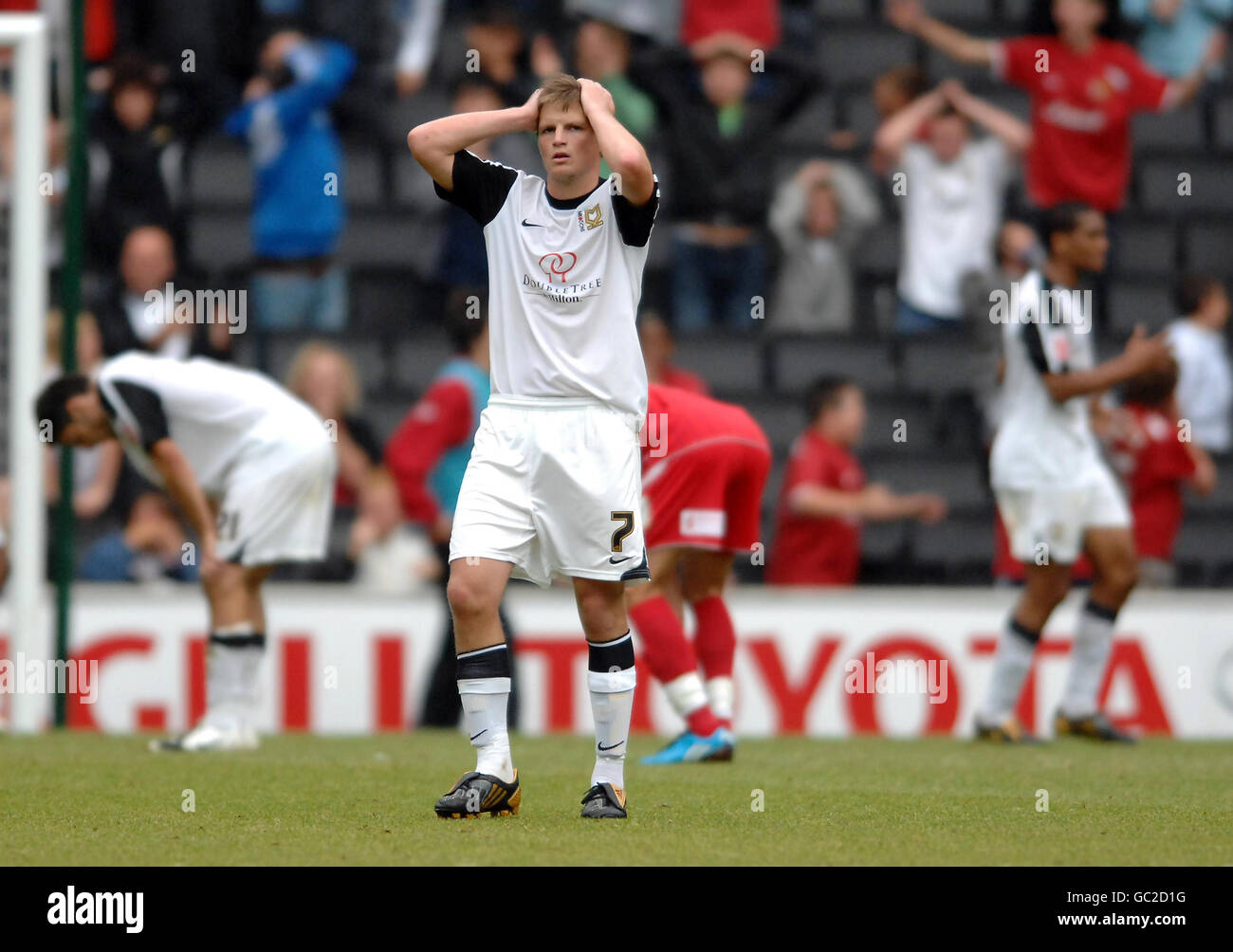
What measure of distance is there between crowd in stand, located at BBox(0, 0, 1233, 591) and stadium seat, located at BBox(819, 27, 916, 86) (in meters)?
0.92

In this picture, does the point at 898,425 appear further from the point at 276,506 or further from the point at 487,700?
the point at 487,700

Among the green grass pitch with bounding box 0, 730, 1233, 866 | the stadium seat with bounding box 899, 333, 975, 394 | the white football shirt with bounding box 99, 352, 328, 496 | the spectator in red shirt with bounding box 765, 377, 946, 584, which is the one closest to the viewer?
the green grass pitch with bounding box 0, 730, 1233, 866

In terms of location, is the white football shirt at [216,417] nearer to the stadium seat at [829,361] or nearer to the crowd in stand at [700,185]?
the crowd in stand at [700,185]

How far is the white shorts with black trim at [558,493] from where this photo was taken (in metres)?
5.82

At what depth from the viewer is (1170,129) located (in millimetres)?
15516

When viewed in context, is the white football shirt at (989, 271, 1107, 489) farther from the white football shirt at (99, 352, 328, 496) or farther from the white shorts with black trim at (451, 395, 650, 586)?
the white shorts with black trim at (451, 395, 650, 586)

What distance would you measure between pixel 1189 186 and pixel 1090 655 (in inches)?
273

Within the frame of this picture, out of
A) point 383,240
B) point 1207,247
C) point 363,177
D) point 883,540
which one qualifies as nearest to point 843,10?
point 1207,247

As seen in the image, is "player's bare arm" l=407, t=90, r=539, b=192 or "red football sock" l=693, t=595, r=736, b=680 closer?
"player's bare arm" l=407, t=90, r=539, b=192

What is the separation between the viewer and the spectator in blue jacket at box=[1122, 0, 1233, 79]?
48.7 feet

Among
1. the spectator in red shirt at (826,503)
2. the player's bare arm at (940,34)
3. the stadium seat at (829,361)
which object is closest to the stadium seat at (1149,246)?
the player's bare arm at (940,34)

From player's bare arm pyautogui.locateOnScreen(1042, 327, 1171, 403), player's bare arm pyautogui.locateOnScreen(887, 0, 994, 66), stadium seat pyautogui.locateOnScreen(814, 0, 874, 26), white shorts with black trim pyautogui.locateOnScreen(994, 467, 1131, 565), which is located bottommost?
white shorts with black trim pyautogui.locateOnScreen(994, 467, 1131, 565)

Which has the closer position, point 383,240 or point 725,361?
point 725,361

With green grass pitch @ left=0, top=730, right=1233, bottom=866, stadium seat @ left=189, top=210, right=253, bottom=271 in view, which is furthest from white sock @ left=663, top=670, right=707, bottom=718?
stadium seat @ left=189, top=210, right=253, bottom=271
